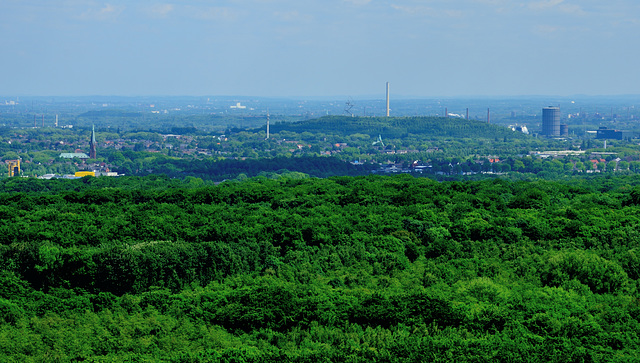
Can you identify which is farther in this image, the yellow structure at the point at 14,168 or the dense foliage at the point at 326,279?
the yellow structure at the point at 14,168

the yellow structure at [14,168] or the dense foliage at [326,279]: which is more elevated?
the dense foliage at [326,279]

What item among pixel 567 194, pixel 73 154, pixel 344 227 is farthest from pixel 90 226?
pixel 73 154

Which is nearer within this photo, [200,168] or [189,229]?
[189,229]

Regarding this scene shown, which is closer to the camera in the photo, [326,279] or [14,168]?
[326,279]

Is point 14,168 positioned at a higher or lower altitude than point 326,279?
lower

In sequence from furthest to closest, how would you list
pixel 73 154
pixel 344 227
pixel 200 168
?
pixel 73 154
pixel 200 168
pixel 344 227

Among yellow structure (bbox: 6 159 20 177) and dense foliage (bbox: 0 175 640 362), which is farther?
yellow structure (bbox: 6 159 20 177)

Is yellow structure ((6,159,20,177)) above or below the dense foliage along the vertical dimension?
below

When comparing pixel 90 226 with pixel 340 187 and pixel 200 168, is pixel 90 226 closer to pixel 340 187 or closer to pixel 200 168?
pixel 340 187
